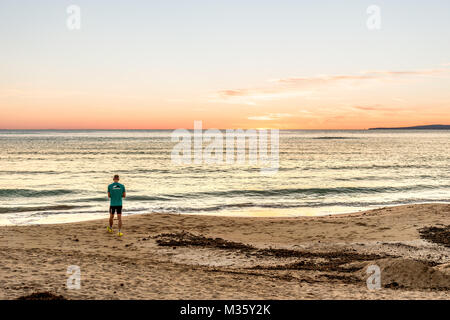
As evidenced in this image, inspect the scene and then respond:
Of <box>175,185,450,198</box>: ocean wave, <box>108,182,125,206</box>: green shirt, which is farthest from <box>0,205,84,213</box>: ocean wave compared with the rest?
<box>108,182,125,206</box>: green shirt

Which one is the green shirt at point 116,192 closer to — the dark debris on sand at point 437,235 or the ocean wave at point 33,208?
the ocean wave at point 33,208

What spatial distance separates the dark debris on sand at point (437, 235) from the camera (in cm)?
1368

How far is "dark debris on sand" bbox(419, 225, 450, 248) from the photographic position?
1368 cm

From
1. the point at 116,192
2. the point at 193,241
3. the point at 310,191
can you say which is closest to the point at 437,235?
the point at 193,241

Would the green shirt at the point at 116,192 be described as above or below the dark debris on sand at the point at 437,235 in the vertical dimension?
above

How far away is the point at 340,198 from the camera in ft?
91.2

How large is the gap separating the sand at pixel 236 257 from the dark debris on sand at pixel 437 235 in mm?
34

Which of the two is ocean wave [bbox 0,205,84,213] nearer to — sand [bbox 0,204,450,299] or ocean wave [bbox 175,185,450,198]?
sand [bbox 0,204,450,299]

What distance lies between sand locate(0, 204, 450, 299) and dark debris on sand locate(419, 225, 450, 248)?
0.03 metres

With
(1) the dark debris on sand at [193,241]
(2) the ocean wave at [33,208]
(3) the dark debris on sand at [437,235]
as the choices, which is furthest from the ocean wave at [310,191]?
(3) the dark debris on sand at [437,235]

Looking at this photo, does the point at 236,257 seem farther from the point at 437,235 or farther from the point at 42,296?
the point at 437,235

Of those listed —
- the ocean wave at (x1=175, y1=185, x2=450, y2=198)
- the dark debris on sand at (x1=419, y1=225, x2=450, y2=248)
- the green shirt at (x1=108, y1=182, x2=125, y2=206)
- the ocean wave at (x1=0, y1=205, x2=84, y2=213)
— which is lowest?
the ocean wave at (x1=175, y1=185, x2=450, y2=198)
